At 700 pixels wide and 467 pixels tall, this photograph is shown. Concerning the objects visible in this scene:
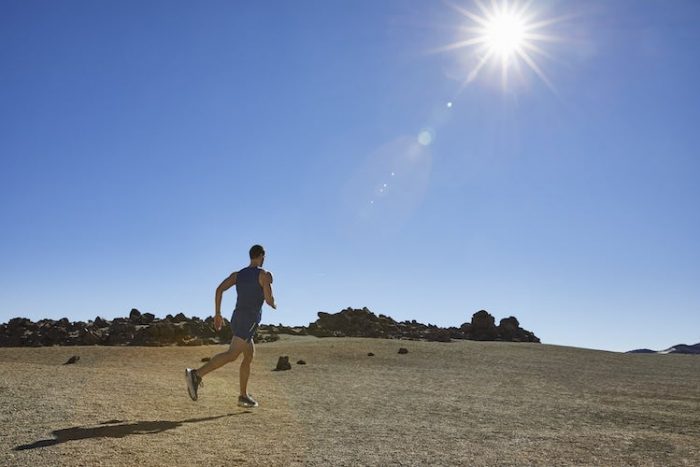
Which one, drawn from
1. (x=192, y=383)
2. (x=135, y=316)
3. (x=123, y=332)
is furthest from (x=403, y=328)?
(x=192, y=383)

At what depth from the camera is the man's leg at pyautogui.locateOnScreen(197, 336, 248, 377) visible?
755 cm

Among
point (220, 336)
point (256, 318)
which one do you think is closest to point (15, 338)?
point (220, 336)

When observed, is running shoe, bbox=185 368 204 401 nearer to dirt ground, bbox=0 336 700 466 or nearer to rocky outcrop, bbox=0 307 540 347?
dirt ground, bbox=0 336 700 466

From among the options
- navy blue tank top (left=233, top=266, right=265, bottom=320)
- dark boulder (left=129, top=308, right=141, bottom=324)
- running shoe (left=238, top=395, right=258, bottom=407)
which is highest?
dark boulder (left=129, top=308, right=141, bottom=324)

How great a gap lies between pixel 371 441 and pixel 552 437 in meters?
1.98

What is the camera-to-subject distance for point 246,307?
25.8 ft

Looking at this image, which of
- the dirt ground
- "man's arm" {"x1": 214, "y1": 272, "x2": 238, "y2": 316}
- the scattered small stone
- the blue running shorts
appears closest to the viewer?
the dirt ground

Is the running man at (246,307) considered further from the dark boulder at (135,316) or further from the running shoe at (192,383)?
the dark boulder at (135,316)

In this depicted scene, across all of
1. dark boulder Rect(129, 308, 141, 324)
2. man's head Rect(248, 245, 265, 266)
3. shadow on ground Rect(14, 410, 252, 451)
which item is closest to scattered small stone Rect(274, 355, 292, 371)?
man's head Rect(248, 245, 265, 266)

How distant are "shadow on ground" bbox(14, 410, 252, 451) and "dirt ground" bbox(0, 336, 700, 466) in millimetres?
11

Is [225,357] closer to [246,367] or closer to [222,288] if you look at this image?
[246,367]

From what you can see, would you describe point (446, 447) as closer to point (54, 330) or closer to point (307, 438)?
point (307, 438)

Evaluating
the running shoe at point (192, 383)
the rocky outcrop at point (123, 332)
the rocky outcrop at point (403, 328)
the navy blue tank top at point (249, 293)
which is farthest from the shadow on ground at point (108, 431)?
the rocky outcrop at point (403, 328)

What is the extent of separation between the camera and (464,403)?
8734mm
